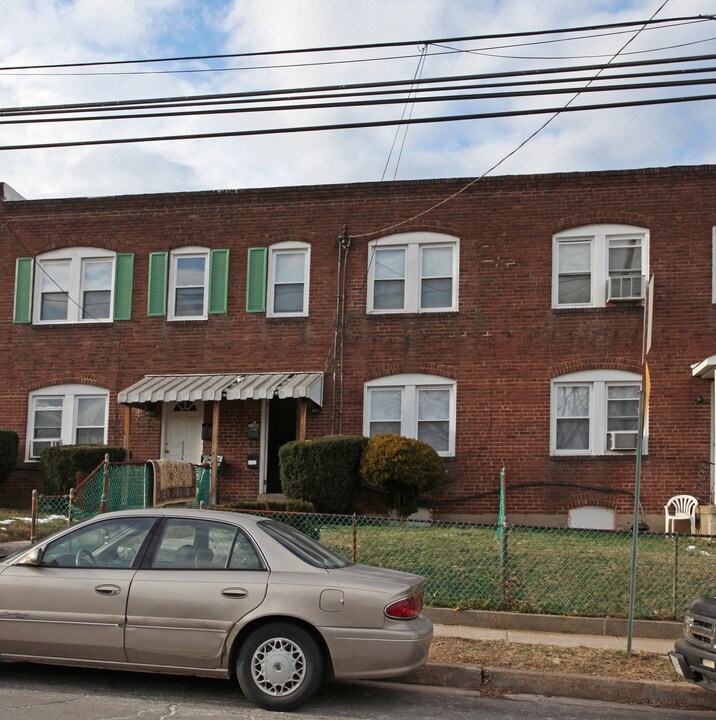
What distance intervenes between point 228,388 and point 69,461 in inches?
137

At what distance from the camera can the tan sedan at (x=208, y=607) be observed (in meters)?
6.98

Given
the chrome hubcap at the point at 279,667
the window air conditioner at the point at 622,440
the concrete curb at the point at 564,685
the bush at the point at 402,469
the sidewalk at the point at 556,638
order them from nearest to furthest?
1. the chrome hubcap at the point at 279,667
2. the concrete curb at the point at 564,685
3. the sidewalk at the point at 556,638
4. the bush at the point at 402,469
5. the window air conditioner at the point at 622,440

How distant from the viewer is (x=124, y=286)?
20.4 m

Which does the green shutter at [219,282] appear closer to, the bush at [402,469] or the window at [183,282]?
the window at [183,282]

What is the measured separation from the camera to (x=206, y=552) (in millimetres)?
7402

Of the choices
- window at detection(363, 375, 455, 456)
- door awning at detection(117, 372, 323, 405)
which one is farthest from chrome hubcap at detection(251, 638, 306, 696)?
window at detection(363, 375, 455, 456)

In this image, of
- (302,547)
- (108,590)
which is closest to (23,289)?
(108,590)

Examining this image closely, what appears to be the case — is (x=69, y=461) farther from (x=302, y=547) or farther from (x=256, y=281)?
(x=302, y=547)

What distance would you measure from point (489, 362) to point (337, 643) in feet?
40.1

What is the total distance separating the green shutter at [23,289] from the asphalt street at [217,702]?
1385cm

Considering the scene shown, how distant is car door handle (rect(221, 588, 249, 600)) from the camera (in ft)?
23.2

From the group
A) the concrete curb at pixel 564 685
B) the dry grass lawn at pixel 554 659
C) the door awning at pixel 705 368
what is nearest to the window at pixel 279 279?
the door awning at pixel 705 368

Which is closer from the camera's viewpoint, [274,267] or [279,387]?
[279,387]

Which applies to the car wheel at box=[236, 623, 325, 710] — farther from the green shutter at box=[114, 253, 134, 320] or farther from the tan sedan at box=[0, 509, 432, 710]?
the green shutter at box=[114, 253, 134, 320]
